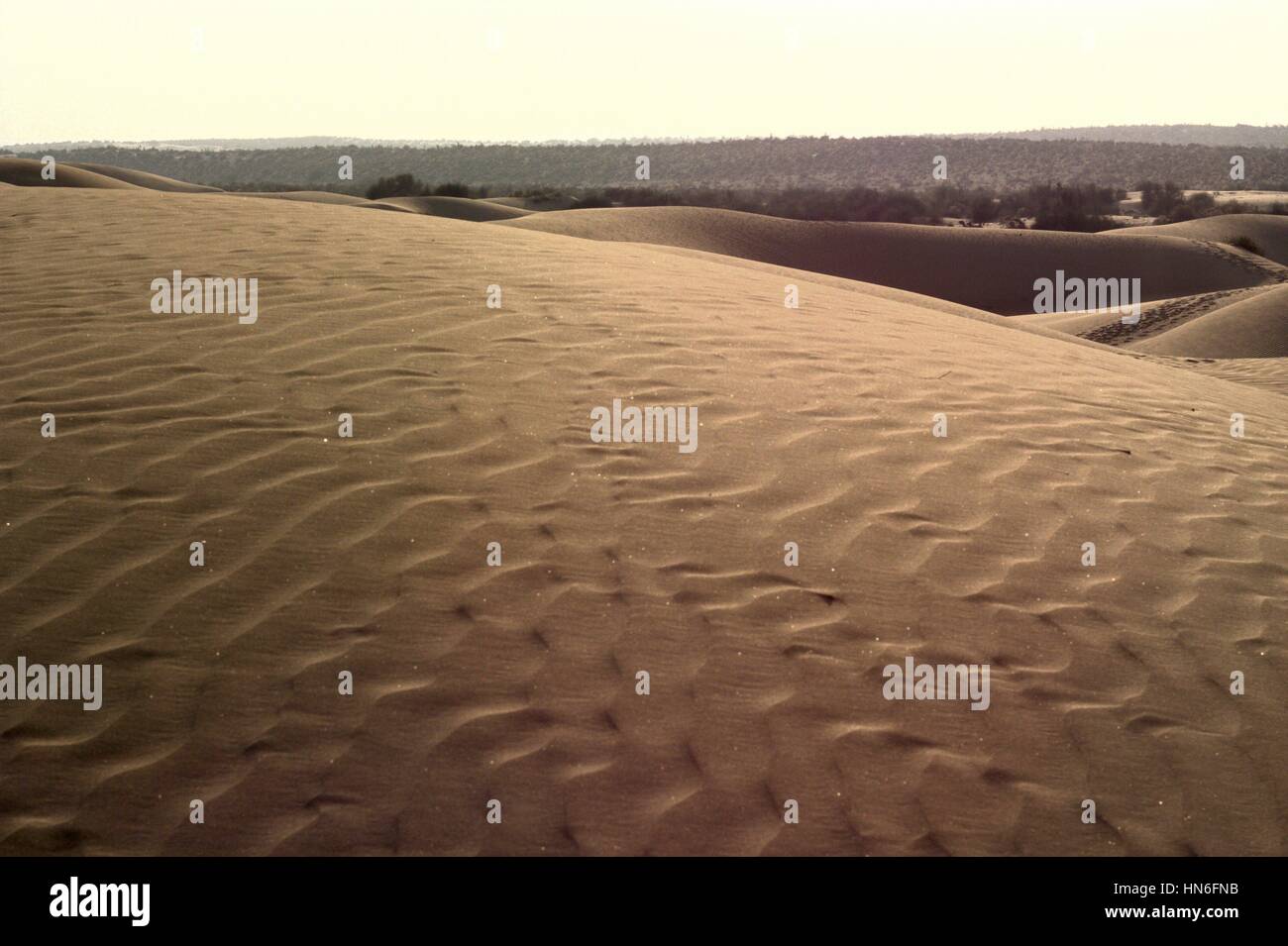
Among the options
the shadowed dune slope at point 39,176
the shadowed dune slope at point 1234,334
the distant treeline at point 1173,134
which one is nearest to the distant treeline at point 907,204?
the shadowed dune slope at point 39,176

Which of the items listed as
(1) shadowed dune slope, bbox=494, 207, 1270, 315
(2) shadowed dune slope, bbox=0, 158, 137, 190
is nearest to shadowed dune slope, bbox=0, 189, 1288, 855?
(2) shadowed dune slope, bbox=0, 158, 137, 190

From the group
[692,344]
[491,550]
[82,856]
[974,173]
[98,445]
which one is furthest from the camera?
[974,173]

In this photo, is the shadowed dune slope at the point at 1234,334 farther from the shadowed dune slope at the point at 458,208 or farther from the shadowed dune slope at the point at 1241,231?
the shadowed dune slope at the point at 458,208

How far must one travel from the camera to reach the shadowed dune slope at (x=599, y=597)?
3.64 meters

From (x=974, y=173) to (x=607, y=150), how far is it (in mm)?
37274

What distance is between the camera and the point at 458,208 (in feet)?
130

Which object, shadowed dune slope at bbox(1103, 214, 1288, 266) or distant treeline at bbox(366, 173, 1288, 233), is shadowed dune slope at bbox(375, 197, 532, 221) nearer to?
distant treeline at bbox(366, 173, 1288, 233)

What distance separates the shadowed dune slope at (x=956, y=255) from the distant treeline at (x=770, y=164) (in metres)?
45.2

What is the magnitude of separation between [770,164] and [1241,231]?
58690 millimetres

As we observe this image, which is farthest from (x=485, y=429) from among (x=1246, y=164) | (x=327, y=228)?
(x=1246, y=164)

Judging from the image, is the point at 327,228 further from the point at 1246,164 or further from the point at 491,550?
the point at 1246,164

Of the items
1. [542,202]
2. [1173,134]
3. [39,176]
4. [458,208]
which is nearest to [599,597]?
[39,176]

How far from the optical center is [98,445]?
5.57 metres
